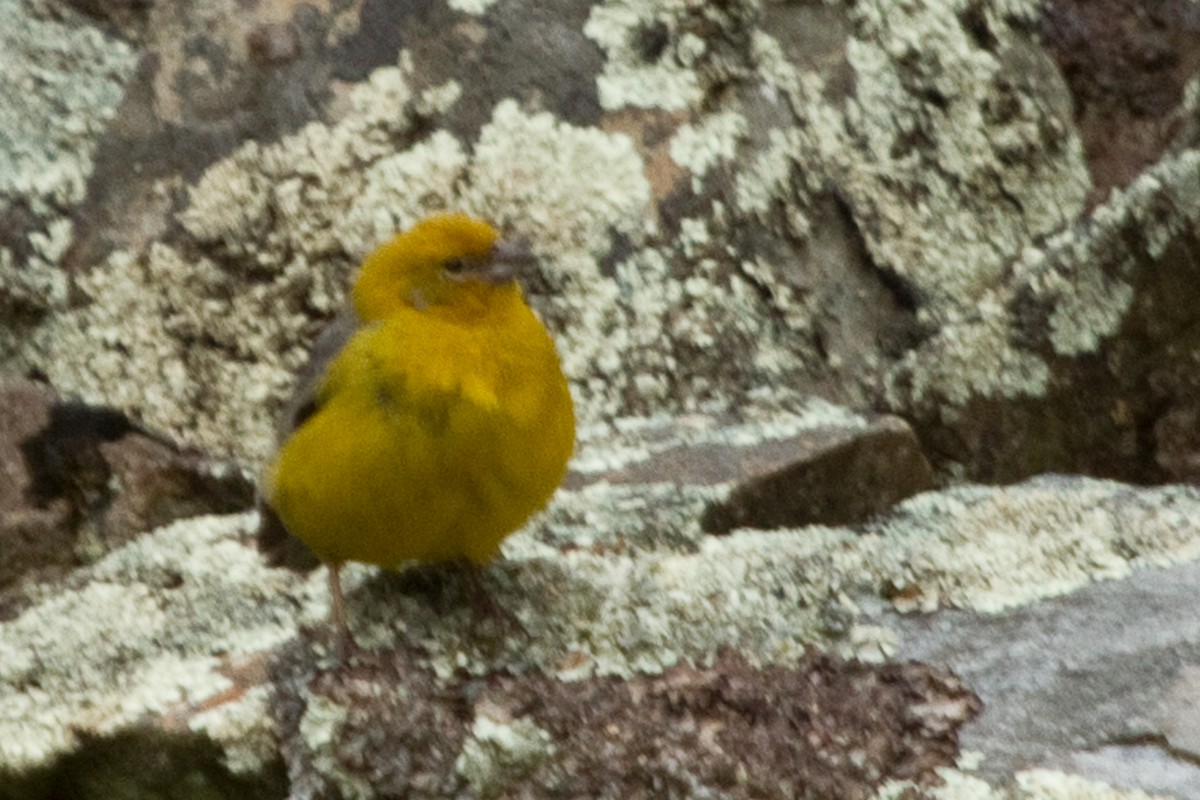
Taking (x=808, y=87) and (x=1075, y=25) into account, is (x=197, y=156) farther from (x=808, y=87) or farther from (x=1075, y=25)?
(x=1075, y=25)

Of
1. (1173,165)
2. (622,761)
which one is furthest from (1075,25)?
(622,761)

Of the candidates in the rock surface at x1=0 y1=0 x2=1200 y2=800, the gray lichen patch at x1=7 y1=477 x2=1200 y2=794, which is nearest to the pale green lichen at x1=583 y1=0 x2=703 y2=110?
the rock surface at x1=0 y1=0 x2=1200 y2=800

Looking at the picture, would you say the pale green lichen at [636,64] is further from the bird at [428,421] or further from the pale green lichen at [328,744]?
the pale green lichen at [328,744]

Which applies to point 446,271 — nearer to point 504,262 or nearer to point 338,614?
point 504,262

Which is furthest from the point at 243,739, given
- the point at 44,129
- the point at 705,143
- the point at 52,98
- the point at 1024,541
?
the point at 52,98

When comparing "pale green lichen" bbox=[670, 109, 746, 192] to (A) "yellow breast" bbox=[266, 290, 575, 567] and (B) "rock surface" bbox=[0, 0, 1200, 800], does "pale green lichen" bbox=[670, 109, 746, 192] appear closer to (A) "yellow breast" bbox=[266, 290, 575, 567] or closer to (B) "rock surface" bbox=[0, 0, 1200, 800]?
(B) "rock surface" bbox=[0, 0, 1200, 800]

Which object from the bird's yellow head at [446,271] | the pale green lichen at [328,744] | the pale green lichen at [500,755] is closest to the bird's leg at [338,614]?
the pale green lichen at [328,744]
